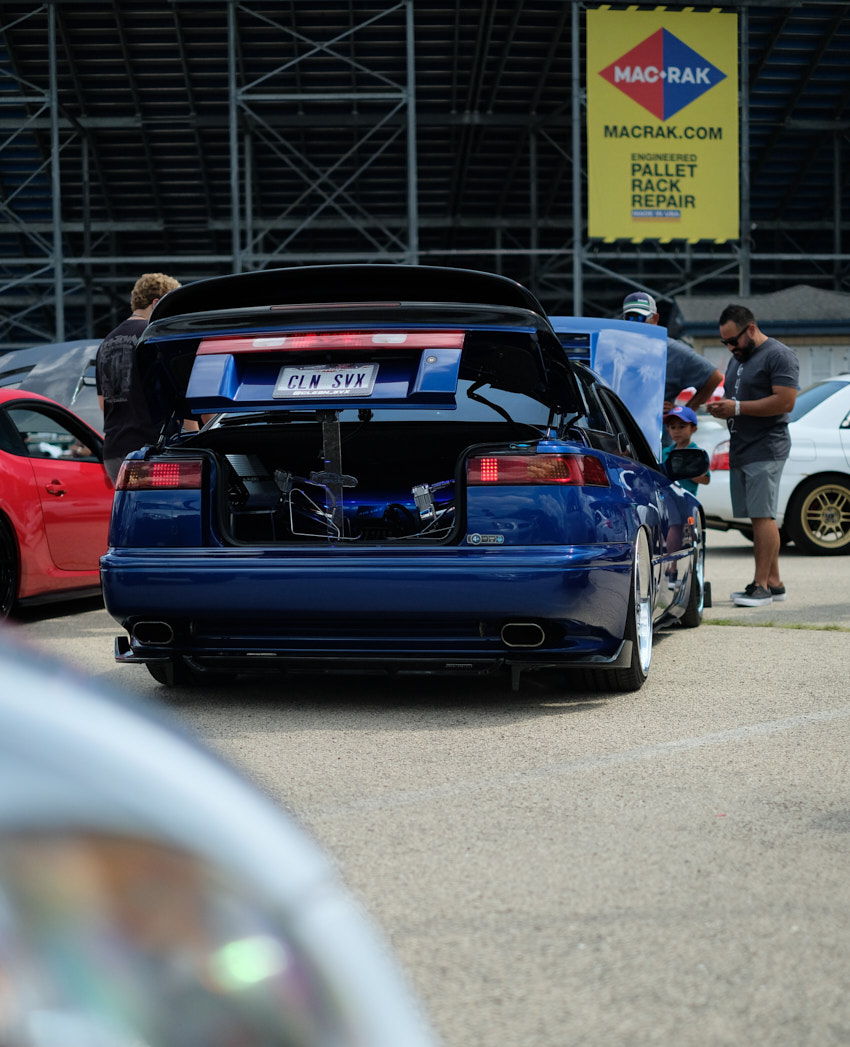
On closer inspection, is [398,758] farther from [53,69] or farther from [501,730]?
[53,69]

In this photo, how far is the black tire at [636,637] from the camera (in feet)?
16.4

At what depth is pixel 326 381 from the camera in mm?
4750

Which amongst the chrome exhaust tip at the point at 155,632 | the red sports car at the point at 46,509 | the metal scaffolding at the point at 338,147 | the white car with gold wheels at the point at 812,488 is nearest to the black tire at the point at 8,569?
the red sports car at the point at 46,509

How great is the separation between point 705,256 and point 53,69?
12.5 m

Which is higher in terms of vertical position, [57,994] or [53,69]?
[53,69]

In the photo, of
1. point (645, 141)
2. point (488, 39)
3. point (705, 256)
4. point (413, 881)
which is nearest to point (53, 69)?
point (488, 39)

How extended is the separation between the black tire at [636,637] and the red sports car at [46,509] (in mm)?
3560

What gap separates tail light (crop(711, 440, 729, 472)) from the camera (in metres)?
11.7

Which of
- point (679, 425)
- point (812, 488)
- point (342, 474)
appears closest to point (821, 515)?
point (812, 488)

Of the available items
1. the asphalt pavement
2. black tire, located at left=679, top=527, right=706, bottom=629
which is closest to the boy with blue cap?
black tire, located at left=679, top=527, right=706, bottom=629

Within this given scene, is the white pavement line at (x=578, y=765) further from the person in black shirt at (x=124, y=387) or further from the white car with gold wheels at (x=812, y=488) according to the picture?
the white car with gold wheels at (x=812, y=488)

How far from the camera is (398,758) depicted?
166 inches

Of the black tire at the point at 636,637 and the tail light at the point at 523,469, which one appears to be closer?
the tail light at the point at 523,469

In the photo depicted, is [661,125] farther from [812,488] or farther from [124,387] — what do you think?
[124,387]
